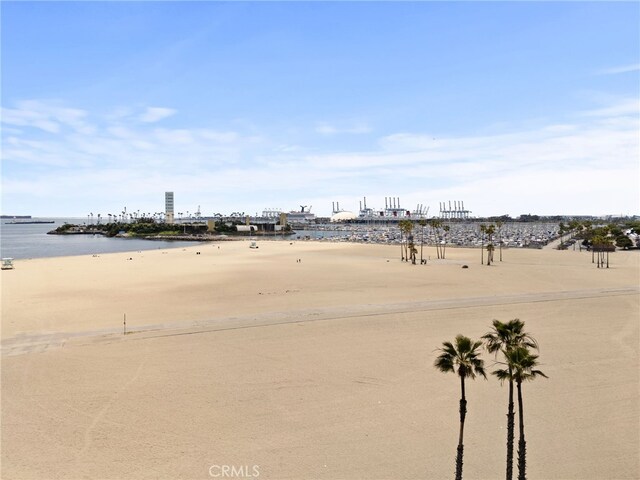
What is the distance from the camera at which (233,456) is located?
13336 millimetres

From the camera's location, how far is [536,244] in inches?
4003

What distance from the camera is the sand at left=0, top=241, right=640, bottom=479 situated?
519 inches

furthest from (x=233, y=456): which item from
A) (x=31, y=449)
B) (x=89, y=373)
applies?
(x=89, y=373)

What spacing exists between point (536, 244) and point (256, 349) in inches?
3695

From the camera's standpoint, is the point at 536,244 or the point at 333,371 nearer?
the point at 333,371

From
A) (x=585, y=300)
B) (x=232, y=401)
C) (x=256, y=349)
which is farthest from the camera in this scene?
(x=585, y=300)

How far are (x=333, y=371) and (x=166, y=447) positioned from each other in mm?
8323

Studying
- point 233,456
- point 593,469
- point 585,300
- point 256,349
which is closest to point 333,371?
point 256,349

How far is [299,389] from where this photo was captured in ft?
59.5

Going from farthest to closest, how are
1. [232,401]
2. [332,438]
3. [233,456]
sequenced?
[232,401]
[332,438]
[233,456]

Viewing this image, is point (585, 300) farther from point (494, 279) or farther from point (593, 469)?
point (593, 469)

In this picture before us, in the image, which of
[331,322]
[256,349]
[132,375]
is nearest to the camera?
[132,375]

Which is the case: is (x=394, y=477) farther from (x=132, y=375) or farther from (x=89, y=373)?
(x=89, y=373)

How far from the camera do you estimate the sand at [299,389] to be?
13180 millimetres
